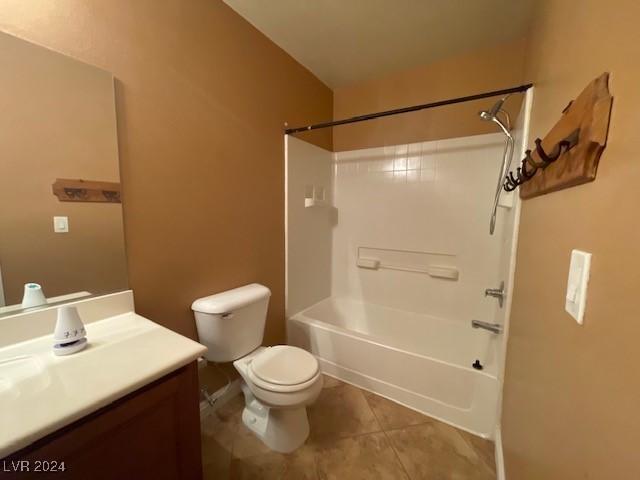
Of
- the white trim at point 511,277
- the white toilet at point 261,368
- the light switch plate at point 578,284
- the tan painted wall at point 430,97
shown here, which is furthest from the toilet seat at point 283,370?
the tan painted wall at point 430,97

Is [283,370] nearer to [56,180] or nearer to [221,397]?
[221,397]

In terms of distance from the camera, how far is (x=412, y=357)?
1618 millimetres

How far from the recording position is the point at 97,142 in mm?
1042

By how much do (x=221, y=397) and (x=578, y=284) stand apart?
1875mm

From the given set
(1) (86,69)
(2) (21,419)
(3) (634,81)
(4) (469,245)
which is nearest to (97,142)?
(1) (86,69)

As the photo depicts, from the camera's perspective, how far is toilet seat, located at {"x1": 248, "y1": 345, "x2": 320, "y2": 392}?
1.24m

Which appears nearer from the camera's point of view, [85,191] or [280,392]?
[85,191]

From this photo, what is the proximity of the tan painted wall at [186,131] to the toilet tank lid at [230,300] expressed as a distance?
0.21 ft

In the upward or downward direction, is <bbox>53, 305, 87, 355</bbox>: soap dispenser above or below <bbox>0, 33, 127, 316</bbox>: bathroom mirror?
below

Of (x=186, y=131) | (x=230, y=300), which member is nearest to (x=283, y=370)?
(x=230, y=300)

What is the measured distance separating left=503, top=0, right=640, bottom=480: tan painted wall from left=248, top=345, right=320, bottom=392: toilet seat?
87cm

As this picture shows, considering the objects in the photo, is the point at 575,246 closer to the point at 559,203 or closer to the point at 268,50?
the point at 559,203

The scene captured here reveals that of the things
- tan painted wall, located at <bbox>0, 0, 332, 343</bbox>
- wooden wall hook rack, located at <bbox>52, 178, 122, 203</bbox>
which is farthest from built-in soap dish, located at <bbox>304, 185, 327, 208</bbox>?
wooden wall hook rack, located at <bbox>52, 178, 122, 203</bbox>

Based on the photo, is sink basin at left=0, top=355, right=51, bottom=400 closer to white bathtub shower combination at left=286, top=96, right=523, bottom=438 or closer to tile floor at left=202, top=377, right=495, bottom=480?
tile floor at left=202, top=377, right=495, bottom=480
